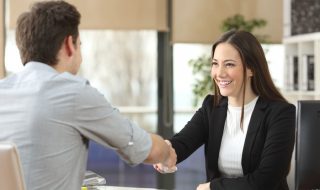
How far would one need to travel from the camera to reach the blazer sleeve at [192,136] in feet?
8.44

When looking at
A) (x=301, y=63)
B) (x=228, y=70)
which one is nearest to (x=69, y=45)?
(x=228, y=70)

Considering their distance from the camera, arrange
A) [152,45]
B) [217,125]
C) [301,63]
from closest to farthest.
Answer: [217,125], [301,63], [152,45]

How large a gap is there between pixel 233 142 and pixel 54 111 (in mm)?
1113

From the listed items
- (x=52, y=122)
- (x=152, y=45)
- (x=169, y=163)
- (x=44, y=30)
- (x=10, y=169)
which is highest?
(x=44, y=30)

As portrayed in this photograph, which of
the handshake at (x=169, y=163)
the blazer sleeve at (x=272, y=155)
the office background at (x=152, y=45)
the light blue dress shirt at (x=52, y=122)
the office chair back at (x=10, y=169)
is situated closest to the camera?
the office chair back at (x=10, y=169)

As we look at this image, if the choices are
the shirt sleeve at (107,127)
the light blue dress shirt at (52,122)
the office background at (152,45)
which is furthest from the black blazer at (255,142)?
the office background at (152,45)

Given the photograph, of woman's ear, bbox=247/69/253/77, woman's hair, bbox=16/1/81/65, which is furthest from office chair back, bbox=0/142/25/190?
woman's ear, bbox=247/69/253/77

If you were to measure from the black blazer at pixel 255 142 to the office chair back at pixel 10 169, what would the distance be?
3.23 feet

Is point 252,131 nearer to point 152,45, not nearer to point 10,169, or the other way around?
point 10,169

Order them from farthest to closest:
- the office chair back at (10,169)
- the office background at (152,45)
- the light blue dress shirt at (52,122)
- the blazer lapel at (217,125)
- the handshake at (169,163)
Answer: the office background at (152,45)
the blazer lapel at (217,125)
the handshake at (169,163)
the light blue dress shirt at (52,122)
the office chair back at (10,169)

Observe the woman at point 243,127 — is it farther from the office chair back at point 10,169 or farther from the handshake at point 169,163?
the office chair back at point 10,169

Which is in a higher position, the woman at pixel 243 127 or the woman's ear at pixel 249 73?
the woman's ear at pixel 249 73

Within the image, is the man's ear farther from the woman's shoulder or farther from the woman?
the woman's shoulder

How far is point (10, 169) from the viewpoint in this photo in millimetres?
1492
